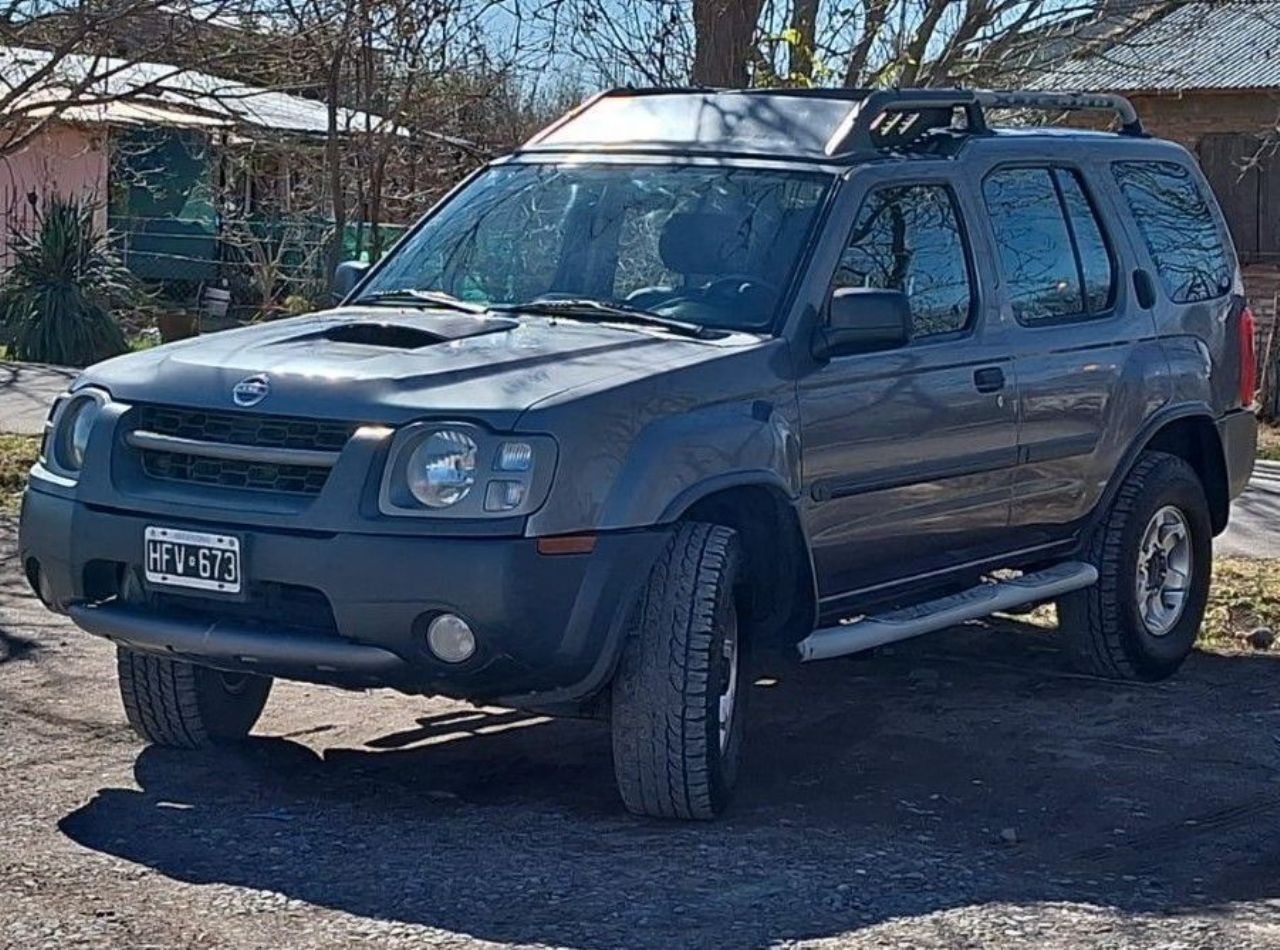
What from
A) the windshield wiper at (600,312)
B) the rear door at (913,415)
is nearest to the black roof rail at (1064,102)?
the rear door at (913,415)

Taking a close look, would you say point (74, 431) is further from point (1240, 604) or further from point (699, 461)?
point (1240, 604)

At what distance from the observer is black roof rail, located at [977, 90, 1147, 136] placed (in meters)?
7.72

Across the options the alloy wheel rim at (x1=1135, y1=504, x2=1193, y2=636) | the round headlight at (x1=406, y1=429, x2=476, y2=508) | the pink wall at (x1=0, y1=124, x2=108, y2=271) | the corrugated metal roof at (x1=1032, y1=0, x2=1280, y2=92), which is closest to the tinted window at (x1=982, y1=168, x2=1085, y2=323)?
the alloy wheel rim at (x1=1135, y1=504, x2=1193, y2=636)

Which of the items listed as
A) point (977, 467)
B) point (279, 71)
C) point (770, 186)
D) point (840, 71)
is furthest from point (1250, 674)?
point (279, 71)

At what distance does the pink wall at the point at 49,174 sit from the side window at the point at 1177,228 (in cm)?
1837

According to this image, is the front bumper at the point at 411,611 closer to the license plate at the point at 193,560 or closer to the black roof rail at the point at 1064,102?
the license plate at the point at 193,560

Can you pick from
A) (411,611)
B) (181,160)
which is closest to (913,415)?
(411,611)

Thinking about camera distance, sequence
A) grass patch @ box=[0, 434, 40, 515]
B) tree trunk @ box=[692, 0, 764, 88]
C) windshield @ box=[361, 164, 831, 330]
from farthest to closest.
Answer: tree trunk @ box=[692, 0, 764, 88] < grass patch @ box=[0, 434, 40, 515] < windshield @ box=[361, 164, 831, 330]

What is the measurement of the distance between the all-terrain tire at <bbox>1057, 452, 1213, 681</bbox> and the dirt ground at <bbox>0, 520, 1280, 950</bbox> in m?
0.11

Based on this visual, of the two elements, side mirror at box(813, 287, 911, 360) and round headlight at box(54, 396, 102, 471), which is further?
side mirror at box(813, 287, 911, 360)

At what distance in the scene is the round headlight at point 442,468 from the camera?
5559 mm

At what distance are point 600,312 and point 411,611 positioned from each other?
1.40 metres

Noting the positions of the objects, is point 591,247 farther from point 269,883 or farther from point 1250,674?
point 1250,674

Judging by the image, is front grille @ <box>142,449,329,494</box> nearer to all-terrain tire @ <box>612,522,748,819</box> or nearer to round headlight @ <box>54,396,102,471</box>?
round headlight @ <box>54,396,102,471</box>
